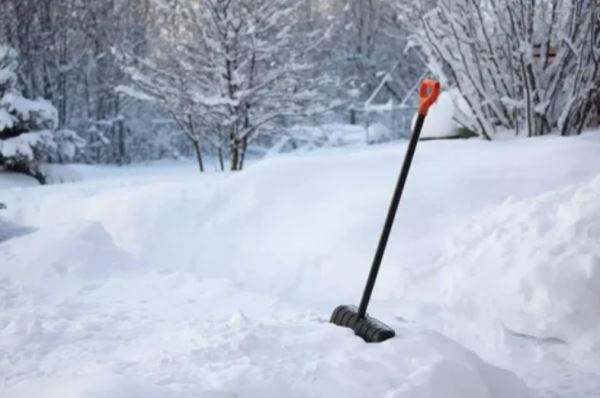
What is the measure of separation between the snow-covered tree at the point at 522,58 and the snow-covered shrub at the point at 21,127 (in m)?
7.98

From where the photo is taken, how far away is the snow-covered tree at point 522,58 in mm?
5363

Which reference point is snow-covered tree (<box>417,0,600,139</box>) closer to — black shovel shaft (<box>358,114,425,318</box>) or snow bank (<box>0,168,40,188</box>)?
black shovel shaft (<box>358,114,425,318</box>)

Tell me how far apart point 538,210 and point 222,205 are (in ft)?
8.46

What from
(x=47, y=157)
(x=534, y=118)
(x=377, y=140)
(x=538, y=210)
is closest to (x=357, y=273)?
(x=538, y=210)

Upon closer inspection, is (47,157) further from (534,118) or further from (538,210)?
(538,210)

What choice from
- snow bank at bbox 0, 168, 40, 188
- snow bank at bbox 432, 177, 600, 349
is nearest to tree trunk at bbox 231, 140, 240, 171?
snow bank at bbox 0, 168, 40, 188

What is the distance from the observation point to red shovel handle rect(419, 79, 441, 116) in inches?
96.7

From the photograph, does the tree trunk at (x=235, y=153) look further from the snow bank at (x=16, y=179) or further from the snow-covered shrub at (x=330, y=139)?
the snow bank at (x=16, y=179)

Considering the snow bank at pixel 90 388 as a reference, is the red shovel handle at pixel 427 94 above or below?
above

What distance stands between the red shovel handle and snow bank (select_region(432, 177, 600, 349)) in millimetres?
1193

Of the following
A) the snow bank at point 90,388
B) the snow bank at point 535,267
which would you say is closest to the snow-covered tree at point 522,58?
the snow bank at point 535,267

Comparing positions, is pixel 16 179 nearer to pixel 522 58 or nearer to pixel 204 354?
pixel 522 58

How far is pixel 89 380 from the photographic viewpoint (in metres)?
1.97

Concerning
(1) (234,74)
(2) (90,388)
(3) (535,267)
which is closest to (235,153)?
(1) (234,74)
